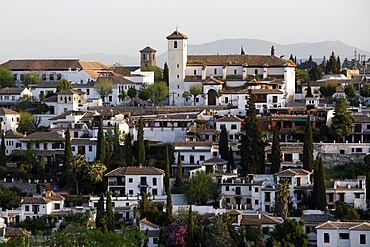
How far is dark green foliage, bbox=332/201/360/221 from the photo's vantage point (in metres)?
38.6

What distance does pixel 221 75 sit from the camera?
57.7 metres

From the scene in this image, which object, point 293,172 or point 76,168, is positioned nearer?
point 293,172

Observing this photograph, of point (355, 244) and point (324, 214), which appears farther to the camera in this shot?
point (324, 214)

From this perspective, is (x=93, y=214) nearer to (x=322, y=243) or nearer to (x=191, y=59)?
(x=322, y=243)

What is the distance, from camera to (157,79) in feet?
210

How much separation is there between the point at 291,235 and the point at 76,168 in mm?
11485

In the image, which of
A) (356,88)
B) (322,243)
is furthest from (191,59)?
(322,243)

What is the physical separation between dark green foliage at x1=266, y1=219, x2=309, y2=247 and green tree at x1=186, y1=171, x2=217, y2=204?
231 inches

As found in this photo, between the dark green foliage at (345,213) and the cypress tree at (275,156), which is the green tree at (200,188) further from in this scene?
the dark green foliage at (345,213)

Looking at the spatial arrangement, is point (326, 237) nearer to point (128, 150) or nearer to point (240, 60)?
point (128, 150)

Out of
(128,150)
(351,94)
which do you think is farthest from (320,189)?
(351,94)

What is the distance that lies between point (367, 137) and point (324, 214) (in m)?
8.76

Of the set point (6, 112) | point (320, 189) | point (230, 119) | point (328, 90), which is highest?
point (328, 90)

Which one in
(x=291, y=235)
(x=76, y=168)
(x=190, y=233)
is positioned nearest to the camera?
(x=291, y=235)
